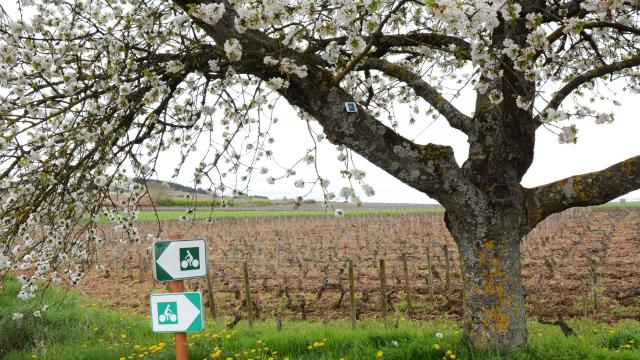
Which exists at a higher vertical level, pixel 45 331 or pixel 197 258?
pixel 197 258

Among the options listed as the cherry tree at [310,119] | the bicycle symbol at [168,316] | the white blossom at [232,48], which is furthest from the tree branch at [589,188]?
the bicycle symbol at [168,316]

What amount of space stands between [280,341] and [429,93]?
3.52m

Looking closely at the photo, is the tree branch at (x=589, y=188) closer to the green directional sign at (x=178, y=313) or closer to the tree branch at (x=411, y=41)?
the tree branch at (x=411, y=41)

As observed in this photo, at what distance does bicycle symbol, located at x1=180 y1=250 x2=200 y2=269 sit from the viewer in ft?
13.4

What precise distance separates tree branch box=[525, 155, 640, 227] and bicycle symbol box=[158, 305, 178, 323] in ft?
11.8

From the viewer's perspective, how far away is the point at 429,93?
6.07m

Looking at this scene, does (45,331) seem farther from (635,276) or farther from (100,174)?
(635,276)

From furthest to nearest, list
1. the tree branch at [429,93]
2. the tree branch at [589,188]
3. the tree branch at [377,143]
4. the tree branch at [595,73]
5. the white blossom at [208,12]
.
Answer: the tree branch at [429,93], the tree branch at [595,73], the tree branch at [589,188], the tree branch at [377,143], the white blossom at [208,12]

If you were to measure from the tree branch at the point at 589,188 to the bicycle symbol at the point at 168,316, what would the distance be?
142 inches

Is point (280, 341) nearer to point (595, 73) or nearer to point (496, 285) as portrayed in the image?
point (496, 285)

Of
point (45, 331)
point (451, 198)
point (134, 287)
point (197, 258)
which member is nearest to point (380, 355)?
point (451, 198)

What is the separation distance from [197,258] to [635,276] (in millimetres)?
11582

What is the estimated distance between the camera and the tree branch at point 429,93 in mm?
5949

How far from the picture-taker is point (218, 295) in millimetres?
13117
